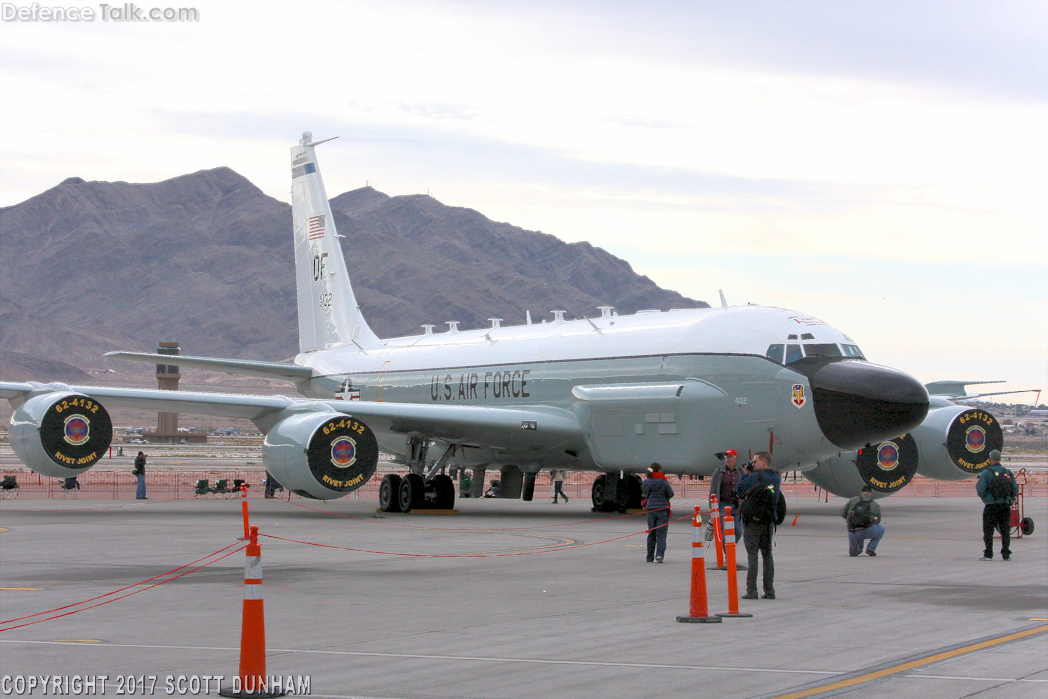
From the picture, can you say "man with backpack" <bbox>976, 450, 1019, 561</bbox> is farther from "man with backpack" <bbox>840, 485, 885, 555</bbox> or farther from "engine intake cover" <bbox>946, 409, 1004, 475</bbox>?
"engine intake cover" <bbox>946, 409, 1004, 475</bbox>

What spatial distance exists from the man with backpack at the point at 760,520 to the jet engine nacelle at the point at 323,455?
1271 cm

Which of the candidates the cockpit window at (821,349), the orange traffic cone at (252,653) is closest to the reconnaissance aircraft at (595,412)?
the cockpit window at (821,349)

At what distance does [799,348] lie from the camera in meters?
23.7

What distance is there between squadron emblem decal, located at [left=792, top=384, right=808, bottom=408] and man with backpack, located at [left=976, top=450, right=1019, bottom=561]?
491 cm

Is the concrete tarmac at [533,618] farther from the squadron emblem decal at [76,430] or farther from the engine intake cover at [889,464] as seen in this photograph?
the engine intake cover at [889,464]

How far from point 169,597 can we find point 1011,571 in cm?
977

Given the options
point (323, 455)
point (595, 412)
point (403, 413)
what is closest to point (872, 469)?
point (595, 412)

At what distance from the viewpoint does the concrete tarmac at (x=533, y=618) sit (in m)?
8.87

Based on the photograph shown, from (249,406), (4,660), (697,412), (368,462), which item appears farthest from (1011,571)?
(249,406)

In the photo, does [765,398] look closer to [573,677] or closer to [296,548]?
[296,548]

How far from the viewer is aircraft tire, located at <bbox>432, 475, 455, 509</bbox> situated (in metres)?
29.2

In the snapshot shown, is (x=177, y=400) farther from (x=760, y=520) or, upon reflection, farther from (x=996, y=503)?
(x=760, y=520)

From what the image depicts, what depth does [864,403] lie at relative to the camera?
22.3 metres

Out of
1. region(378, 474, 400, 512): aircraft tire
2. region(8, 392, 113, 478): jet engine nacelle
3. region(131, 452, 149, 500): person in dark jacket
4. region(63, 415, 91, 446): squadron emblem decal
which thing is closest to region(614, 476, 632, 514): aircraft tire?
region(378, 474, 400, 512): aircraft tire
